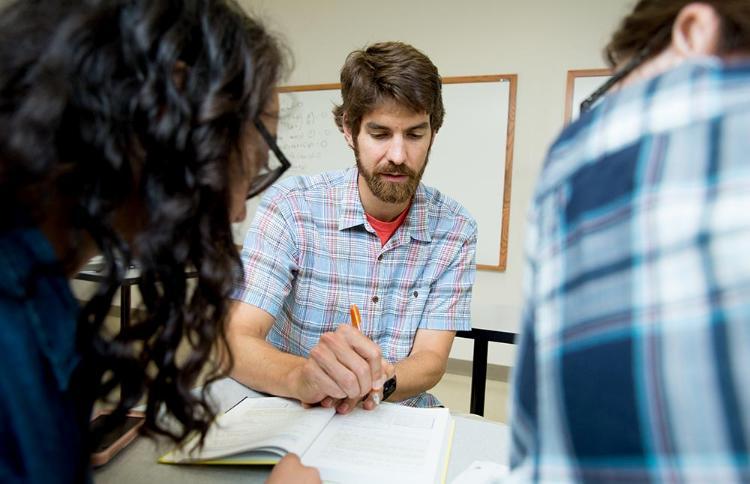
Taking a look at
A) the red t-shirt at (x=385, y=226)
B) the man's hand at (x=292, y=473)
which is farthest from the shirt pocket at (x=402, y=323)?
the man's hand at (x=292, y=473)

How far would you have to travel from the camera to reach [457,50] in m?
2.46

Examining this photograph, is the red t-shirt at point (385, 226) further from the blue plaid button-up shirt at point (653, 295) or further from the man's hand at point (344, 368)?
the blue plaid button-up shirt at point (653, 295)

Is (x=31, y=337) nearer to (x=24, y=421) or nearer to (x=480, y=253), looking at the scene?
(x=24, y=421)

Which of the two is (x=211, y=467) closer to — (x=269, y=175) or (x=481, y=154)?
(x=269, y=175)

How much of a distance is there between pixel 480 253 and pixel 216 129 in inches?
84.5

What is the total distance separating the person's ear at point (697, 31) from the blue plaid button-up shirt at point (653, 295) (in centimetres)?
12

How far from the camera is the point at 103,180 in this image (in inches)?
17.7

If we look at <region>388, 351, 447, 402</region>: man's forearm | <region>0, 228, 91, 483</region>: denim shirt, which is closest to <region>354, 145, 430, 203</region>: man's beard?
<region>388, 351, 447, 402</region>: man's forearm

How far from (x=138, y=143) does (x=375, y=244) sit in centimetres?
83

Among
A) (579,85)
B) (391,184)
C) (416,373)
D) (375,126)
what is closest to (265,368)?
(416,373)

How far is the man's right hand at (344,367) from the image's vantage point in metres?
0.79

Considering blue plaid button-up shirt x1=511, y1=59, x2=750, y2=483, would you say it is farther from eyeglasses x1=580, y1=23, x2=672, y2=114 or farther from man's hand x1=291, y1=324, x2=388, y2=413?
man's hand x1=291, y1=324, x2=388, y2=413

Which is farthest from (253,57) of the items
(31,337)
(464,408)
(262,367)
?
(464,408)

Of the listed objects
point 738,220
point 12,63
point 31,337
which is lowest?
point 31,337
